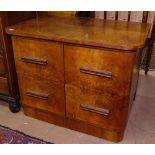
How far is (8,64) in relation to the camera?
1198 millimetres

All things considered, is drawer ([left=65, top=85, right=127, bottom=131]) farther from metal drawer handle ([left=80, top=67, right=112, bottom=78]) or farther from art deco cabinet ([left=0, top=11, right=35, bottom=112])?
art deco cabinet ([left=0, top=11, right=35, bottom=112])

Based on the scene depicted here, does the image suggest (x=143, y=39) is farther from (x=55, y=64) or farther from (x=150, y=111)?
(x=150, y=111)

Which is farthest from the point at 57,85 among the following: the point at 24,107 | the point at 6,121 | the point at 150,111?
the point at 150,111

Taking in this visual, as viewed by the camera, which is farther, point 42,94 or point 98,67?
point 42,94

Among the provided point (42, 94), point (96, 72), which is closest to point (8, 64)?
point (42, 94)

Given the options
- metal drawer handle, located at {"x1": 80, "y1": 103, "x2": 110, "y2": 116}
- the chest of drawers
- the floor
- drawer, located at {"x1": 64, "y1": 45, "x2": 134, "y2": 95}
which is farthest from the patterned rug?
drawer, located at {"x1": 64, "y1": 45, "x2": 134, "y2": 95}

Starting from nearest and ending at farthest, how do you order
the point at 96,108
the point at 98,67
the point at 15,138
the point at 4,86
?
the point at 98,67 < the point at 96,108 < the point at 15,138 < the point at 4,86

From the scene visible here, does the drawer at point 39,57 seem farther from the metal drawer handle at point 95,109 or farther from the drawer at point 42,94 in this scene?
the metal drawer handle at point 95,109

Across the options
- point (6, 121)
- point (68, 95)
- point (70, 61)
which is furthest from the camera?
A: point (6, 121)

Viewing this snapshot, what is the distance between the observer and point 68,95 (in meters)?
1.09

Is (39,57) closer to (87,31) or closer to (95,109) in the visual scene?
(87,31)

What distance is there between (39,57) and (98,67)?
325 millimetres

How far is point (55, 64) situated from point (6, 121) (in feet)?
1.78
